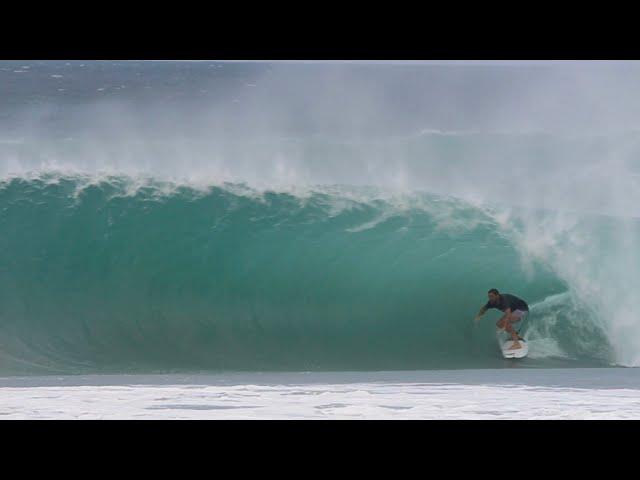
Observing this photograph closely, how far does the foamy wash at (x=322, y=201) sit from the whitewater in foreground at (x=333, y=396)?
0.91m

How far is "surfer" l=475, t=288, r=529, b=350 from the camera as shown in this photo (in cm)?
658

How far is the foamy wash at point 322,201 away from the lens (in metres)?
6.95

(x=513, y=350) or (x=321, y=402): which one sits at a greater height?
(x=513, y=350)

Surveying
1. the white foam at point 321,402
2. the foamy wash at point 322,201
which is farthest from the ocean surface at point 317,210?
the white foam at point 321,402

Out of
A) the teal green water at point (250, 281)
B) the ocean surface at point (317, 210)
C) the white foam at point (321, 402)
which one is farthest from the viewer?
the ocean surface at point (317, 210)

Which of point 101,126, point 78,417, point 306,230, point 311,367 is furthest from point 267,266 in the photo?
point 78,417

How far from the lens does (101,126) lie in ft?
23.4

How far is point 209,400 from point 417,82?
3.40 meters

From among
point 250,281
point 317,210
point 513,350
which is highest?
point 317,210

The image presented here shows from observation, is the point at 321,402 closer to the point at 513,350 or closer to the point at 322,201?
the point at 513,350

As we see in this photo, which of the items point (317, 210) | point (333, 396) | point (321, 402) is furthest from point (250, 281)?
point (321, 402)

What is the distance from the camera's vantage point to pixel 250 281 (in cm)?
711

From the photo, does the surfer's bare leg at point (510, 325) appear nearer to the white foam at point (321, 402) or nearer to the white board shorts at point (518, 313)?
the white board shorts at point (518, 313)

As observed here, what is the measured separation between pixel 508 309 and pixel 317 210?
1901 millimetres
